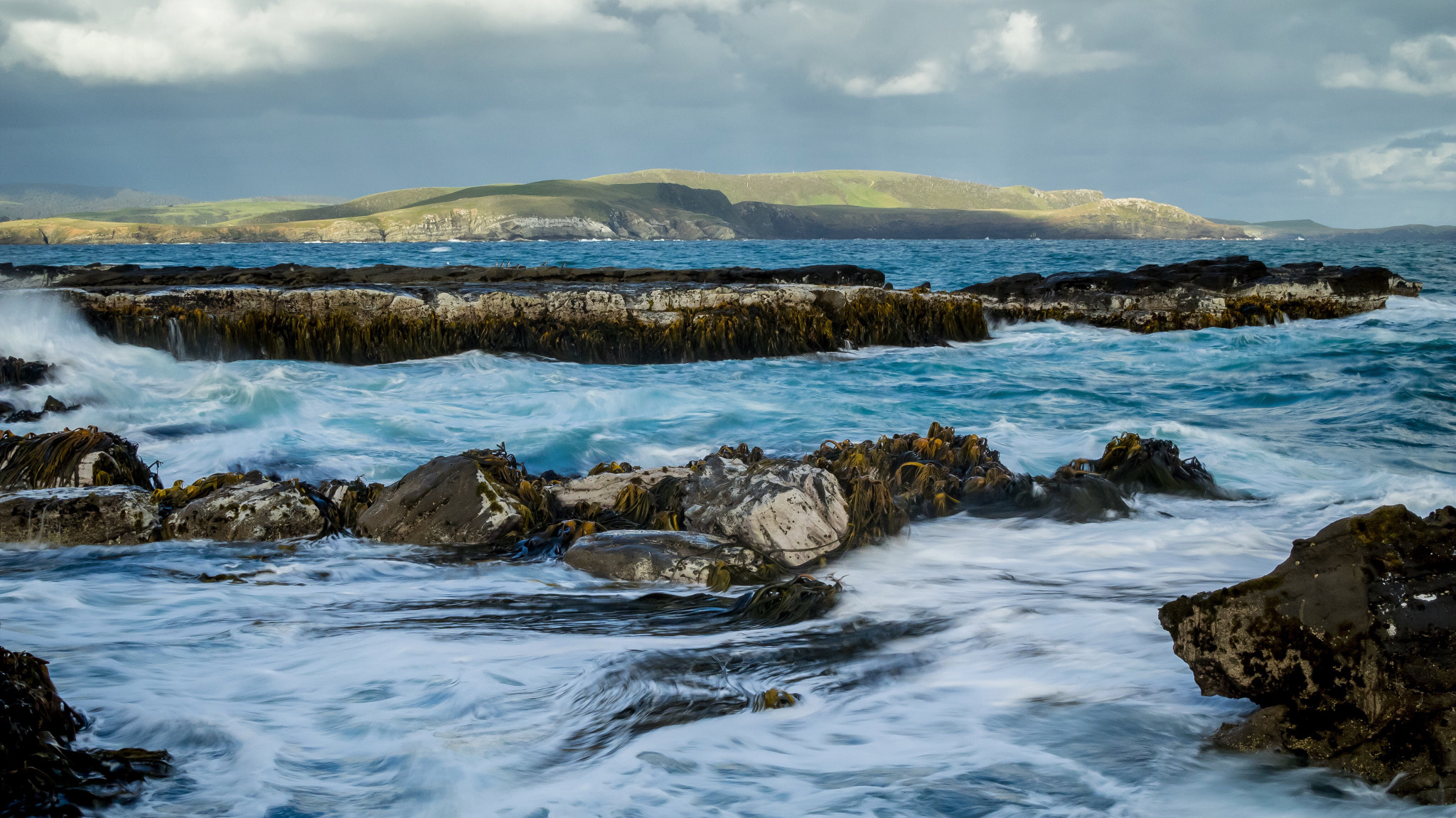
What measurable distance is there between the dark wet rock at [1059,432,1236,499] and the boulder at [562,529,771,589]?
2671mm

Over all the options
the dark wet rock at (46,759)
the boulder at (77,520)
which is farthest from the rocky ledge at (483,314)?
the dark wet rock at (46,759)

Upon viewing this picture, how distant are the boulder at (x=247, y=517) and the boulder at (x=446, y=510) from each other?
304 mm

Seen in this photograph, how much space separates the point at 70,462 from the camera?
5.53 metres

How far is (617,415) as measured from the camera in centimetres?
932

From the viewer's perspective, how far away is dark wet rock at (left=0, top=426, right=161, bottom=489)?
5.50 meters

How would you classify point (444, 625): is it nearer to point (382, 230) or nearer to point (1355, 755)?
point (1355, 755)

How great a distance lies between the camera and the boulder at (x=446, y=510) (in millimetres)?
4840

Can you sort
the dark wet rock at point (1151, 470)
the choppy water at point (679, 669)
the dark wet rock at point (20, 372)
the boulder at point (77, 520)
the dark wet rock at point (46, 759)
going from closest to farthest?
the dark wet rock at point (46, 759)
the choppy water at point (679, 669)
the boulder at point (77, 520)
the dark wet rock at point (1151, 470)
the dark wet rock at point (20, 372)

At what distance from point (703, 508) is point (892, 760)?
2.27 m

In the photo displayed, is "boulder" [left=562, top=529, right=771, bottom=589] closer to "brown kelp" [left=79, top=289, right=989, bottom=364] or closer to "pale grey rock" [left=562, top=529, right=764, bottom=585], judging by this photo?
"pale grey rock" [left=562, top=529, right=764, bottom=585]

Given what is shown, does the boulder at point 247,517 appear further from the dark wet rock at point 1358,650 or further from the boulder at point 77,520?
the dark wet rock at point 1358,650

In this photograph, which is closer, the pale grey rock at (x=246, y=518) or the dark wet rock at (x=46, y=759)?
the dark wet rock at (x=46, y=759)

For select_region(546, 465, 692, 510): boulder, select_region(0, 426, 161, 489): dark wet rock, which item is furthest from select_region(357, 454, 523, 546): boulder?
select_region(0, 426, 161, 489): dark wet rock

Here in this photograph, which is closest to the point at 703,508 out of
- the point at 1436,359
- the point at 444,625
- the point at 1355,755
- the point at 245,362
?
the point at 444,625
